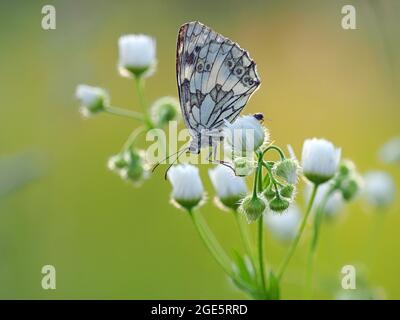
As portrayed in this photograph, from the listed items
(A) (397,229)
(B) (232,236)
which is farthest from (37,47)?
(A) (397,229)

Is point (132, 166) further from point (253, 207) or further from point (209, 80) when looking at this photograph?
point (253, 207)

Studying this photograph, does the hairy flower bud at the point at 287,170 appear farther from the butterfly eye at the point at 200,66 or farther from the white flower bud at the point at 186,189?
the butterfly eye at the point at 200,66

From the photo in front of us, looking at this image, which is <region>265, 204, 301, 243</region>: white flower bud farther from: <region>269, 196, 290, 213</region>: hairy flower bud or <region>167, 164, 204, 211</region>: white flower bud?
<region>269, 196, 290, 213</region>: hairy flower bud

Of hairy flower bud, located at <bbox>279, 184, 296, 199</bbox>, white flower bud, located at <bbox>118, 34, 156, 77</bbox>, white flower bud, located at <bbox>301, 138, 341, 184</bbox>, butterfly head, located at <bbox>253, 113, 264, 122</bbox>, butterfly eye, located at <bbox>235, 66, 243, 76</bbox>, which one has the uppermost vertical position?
white flower bud, located at <bbox>118, 34, 156, 77</bbox>

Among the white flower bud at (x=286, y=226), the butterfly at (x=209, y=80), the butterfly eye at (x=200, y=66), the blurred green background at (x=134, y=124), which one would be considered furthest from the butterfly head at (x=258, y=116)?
the white flower bud at (x=286, y=226)

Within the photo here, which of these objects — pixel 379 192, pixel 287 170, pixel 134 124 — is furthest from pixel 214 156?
pixel 134 124

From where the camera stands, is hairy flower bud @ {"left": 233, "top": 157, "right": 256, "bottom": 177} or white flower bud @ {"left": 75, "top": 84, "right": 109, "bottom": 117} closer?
hairy flower bud @ {"left": 233, "top": 157, "right": 256, "bottom": 177}

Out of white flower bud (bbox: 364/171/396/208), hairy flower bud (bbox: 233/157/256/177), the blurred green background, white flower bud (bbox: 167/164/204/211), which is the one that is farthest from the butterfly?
white flower bud (bbox: 364/171/396/208)
